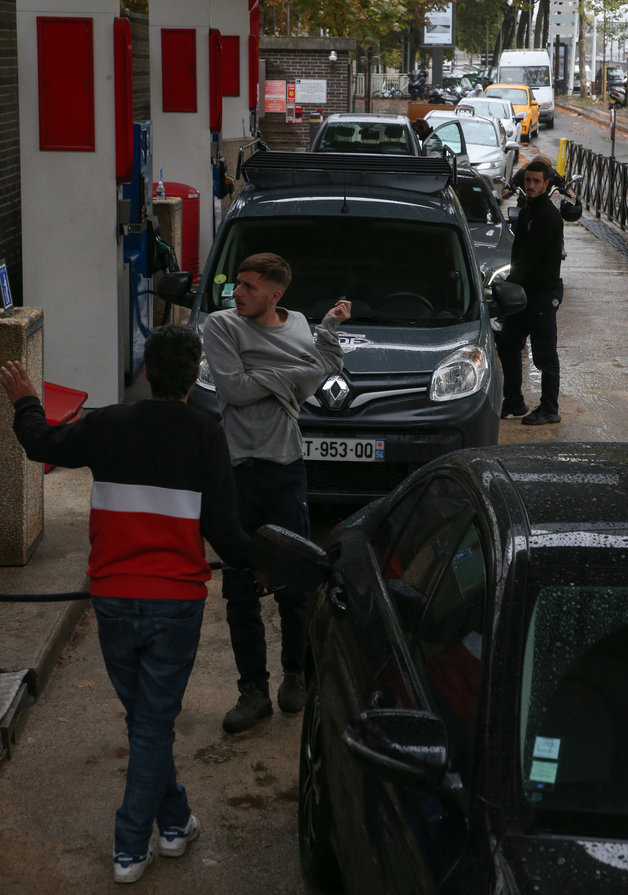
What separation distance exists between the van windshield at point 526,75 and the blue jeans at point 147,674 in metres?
61.5

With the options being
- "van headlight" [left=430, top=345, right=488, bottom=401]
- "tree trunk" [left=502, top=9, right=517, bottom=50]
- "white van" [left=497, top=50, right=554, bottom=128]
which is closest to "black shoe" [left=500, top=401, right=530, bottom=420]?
"van headlight" [left=430, top=345, right=488, bottom=401]

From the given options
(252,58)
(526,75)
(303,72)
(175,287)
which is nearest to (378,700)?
(175,287)

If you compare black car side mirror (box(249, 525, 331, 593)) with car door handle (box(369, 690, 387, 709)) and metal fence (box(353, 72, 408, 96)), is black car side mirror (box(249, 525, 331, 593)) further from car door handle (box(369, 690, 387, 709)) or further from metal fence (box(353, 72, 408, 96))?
metal fence (box(353, 72, 408, 96))

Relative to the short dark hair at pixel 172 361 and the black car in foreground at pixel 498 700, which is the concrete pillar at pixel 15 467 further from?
the black car in foreground at pixel 498 700

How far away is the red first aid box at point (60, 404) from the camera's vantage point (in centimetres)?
781

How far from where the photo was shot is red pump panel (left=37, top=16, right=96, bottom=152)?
9.37 meters

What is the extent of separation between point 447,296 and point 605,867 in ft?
19.5

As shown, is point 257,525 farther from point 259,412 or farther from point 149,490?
point 149,490

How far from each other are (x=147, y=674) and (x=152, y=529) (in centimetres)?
43

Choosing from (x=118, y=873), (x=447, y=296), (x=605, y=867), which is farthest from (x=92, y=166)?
(x=605, y=867)

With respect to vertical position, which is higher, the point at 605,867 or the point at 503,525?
the point at 503,525

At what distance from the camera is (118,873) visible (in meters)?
4.03

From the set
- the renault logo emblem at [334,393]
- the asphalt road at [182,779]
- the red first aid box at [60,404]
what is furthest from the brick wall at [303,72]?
the asphalt road at [182,779]

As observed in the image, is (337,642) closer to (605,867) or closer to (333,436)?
(605,867)
